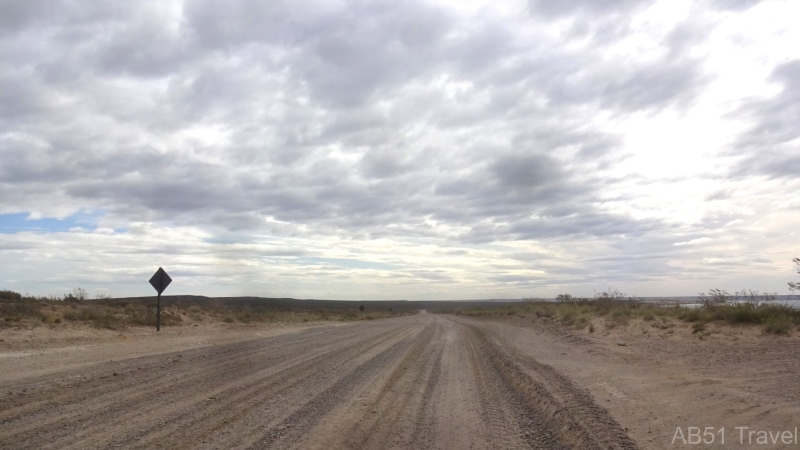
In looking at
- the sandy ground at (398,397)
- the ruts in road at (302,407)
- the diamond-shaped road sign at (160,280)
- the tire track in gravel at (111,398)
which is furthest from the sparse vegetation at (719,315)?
the diamond-shaped road sign at (160,280)

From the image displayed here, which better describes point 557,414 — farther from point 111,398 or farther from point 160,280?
point 160,280

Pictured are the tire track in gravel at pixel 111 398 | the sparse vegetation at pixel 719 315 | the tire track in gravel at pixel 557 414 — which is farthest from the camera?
the sparse vegetation at pixel 719 315

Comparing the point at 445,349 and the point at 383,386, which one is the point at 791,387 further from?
the point at 445,349

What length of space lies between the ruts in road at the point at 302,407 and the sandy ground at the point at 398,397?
39mm

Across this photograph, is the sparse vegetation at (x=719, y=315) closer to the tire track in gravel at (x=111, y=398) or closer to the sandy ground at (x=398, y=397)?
the sandy ground at (x=398, y=397)

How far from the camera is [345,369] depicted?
1455 centimetres

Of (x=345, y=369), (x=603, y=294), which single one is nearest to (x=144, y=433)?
(x=345, y=369)

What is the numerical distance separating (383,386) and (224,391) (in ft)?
10.7

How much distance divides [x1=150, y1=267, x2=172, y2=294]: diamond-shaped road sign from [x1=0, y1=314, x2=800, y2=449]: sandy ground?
939 cm

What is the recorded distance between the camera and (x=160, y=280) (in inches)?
1093

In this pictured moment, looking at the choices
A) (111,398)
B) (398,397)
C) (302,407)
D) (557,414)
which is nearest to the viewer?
(557,414)

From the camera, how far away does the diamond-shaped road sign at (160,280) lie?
27672 millimetres

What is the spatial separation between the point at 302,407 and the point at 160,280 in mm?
21030

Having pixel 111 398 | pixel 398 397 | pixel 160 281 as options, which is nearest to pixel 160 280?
pixel 160 281
